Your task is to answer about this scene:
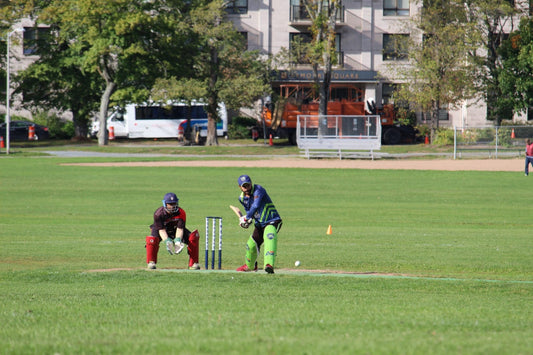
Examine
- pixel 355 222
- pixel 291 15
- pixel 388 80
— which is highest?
pixel 291 15

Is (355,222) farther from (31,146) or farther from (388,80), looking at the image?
(388,80)

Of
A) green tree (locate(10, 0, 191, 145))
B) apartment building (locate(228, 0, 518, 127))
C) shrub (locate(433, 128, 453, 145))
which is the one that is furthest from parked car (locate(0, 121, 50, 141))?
shrub (locate(433, 128, 453, 145))

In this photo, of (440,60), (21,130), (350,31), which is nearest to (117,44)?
(21,130)

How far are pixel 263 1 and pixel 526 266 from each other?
56500mm

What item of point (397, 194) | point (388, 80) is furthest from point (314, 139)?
point (388, 80)

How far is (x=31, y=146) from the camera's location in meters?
59.3

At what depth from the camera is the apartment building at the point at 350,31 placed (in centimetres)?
6794

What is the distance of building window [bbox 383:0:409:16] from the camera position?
68.5 metres

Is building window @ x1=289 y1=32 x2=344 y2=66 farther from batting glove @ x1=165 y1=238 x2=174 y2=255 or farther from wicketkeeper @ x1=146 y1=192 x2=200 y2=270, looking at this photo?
batting glove @ x1=165 y1=238 x2=174 y2=255

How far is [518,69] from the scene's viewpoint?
54.7 m

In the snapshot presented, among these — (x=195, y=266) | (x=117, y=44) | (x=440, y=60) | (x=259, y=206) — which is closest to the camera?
(x=259, y=206)

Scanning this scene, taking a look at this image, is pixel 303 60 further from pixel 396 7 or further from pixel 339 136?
pixel 339 136

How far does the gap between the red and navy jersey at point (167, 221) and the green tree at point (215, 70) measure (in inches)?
1570

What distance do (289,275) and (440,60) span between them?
42975 mm
